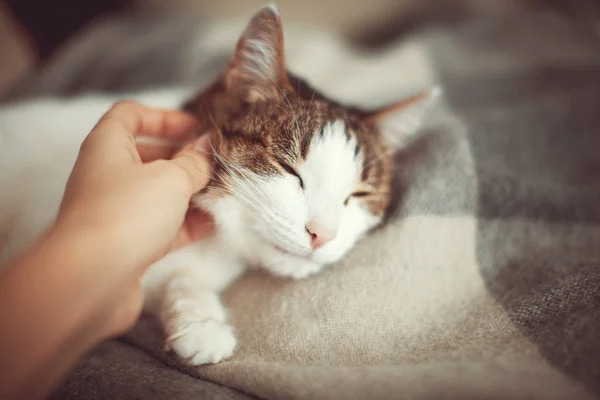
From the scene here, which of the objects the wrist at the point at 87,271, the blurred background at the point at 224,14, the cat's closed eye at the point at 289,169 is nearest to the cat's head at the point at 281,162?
the cat's closed eye at the point at 289,169

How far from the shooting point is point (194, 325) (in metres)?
0.67

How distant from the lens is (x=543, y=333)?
0.64 meters

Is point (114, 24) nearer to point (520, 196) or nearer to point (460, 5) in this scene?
point (460, 5)

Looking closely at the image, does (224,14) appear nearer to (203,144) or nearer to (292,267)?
(203,144)

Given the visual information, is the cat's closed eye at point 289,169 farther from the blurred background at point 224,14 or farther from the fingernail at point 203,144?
the blurred background at point 224,14

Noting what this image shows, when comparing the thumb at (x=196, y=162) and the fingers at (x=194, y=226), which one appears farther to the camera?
the fingers at (x=194, y=226)

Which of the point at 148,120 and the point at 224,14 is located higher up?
the point at 224,14

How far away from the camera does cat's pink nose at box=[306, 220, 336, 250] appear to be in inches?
26.3

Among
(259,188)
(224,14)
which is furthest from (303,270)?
(224,14)

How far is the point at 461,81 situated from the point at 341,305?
3.08 ft

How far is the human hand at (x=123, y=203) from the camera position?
1.64ft

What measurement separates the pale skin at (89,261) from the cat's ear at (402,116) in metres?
0.46

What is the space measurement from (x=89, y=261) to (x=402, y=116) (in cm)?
71

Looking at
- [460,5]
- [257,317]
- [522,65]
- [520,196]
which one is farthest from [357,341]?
[460,5]
